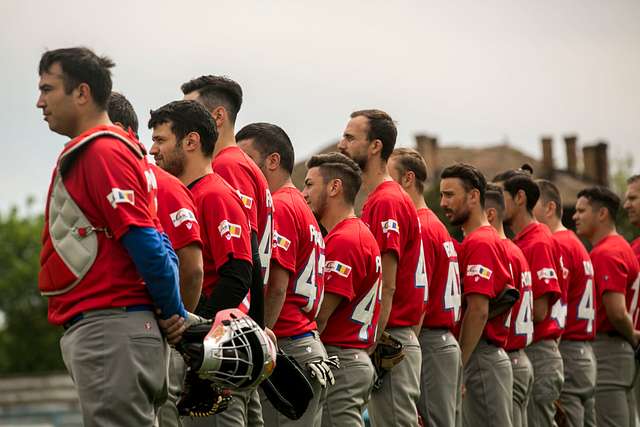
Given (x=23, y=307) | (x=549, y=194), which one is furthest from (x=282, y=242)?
(x=23, y=307)

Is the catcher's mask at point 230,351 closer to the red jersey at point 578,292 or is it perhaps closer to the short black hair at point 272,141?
the short black hair at point 272,141

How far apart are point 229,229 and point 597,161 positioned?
61.4 meters

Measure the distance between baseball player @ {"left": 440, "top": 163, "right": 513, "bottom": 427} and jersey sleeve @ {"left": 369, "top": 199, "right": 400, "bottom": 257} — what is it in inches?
48.3

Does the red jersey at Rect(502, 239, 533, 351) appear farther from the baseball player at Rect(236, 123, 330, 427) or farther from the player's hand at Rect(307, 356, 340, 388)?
the player's hand at Rect(307, 356, 340, 388)

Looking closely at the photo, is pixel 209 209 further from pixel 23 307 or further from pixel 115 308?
pixel 23 307

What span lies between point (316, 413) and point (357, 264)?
3.73 ft

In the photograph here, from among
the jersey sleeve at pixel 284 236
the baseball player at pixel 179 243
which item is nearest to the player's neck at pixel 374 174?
the jersey sleeve at pixel 284 236

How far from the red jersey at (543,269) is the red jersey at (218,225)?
480 cm

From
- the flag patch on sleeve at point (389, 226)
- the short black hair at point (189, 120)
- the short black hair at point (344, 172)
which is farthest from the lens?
the flag patch on sleeve at point (389, 226)

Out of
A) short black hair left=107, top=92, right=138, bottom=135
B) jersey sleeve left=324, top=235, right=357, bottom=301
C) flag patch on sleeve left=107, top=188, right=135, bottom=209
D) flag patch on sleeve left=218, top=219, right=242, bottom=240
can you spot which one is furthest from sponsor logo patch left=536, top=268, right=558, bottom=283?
flag patch on sleeve left=107, top=188, right=135, bottom=209

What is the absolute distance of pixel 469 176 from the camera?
10.4 metres

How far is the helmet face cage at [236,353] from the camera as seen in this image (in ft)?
19.5

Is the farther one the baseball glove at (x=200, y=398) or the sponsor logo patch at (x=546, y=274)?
the sponsor logo patch at (x=546, y=274)

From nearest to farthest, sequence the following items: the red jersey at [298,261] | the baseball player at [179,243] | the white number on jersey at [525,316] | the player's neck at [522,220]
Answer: the baseball player at [179,243] < the red jersey at [298,261] < the white number on jersey at [525,316] < the player's neck at [522,220]
